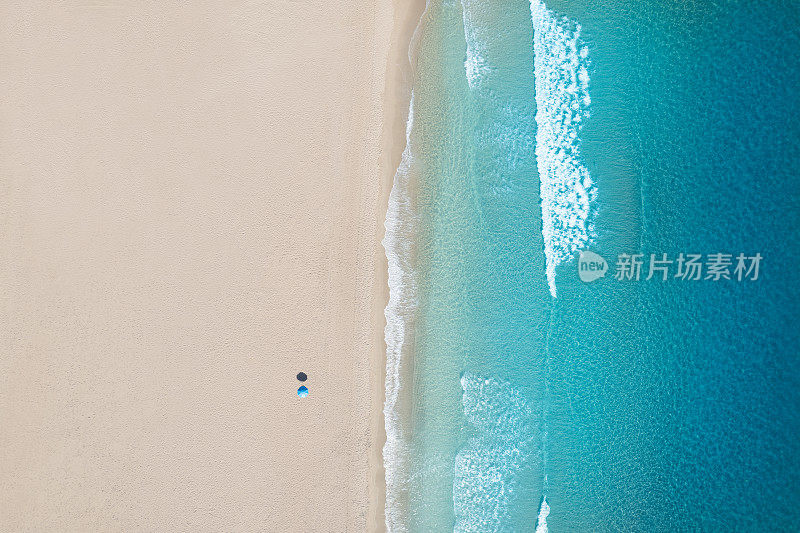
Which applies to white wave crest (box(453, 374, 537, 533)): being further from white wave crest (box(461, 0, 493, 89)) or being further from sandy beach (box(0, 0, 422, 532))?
white wave crest (box(461, 0, 493, 89))

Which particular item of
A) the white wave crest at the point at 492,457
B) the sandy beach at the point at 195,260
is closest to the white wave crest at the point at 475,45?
the sandy beach at the point at 195,260

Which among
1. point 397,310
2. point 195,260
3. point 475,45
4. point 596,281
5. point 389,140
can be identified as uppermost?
point 475,45

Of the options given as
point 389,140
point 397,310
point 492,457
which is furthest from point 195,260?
point 492,457

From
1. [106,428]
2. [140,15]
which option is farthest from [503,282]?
[140,15]

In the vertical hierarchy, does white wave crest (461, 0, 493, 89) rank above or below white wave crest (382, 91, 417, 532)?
above

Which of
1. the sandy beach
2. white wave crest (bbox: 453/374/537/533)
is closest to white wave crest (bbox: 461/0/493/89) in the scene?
the sandy beach

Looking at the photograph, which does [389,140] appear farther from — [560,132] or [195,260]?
[195,260]

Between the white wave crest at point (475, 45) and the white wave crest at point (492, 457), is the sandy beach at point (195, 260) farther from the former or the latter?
the white wave crest at point (492, 457)
